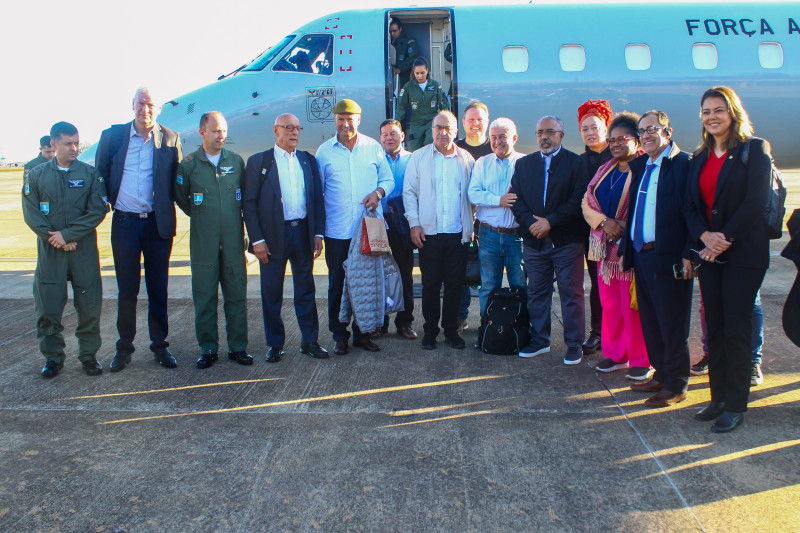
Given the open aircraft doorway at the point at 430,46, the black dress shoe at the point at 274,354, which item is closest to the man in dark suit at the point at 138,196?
the black dress shoe at the point at 274,354

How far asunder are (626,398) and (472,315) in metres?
2.55

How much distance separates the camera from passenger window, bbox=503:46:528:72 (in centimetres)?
933

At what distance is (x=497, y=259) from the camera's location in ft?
17.7

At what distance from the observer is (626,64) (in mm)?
9398

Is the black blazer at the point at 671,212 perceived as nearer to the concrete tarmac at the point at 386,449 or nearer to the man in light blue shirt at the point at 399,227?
the concrete tarmac at the point at 386,449

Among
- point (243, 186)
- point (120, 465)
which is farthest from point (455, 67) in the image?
point (120, 465)

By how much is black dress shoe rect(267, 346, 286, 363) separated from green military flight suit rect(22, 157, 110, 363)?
126 centimetres

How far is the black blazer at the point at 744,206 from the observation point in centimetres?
343

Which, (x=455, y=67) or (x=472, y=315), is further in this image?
(x=455, y=67)

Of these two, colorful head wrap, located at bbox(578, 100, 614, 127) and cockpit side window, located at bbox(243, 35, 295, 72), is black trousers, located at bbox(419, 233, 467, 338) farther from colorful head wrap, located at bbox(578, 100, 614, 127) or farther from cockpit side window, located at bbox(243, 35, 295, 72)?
cockpit side window, located at bbox(243, 35, 295, 72)

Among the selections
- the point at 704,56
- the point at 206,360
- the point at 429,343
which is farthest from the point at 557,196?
the point at 704,56

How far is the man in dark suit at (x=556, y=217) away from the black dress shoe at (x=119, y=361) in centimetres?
300

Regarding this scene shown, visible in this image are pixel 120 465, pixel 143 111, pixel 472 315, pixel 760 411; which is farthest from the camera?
pixel 472 315

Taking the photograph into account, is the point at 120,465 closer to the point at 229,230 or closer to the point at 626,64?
the point at 229,230
